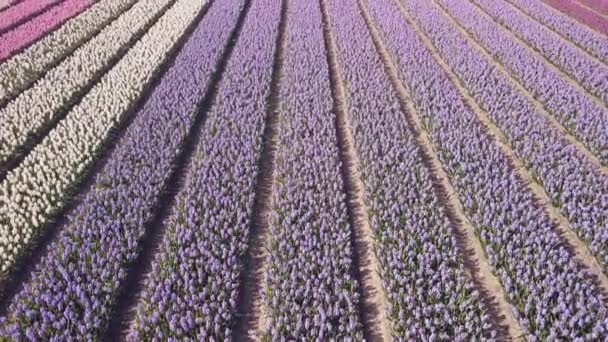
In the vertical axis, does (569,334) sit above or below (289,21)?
below

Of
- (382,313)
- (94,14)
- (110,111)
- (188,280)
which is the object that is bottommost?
(382,313)

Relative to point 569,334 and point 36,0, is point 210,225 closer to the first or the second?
point 569,334

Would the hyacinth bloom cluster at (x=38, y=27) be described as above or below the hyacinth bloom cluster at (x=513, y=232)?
above

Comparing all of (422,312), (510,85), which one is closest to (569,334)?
(422,312)

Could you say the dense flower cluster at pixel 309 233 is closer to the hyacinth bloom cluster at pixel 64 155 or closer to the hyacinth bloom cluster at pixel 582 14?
the hyacinth bloom cluster at pixel 64 155

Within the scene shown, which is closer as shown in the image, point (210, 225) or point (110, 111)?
point (210, 225)

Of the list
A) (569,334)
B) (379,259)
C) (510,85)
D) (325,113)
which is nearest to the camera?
(569,334)

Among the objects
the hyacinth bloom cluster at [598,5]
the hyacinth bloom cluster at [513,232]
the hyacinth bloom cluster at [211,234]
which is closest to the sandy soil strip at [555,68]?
the hyacinth bloom cluster at [513,232]
